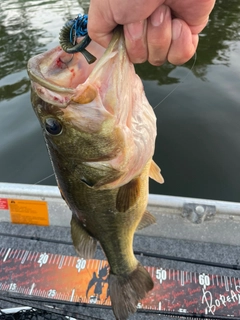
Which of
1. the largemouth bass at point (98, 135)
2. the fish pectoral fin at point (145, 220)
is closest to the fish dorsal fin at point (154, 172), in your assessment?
the largemouth bass at point (98, 135)

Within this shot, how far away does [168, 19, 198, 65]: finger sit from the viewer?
101cm

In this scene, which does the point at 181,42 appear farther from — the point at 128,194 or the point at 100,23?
the point at 128,194

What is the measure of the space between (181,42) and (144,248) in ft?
6.95

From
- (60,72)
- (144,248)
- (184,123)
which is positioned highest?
(60,72)

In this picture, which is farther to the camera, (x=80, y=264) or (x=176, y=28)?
(x=80, y=264)

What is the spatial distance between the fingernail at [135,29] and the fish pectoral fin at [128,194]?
0.74 meters

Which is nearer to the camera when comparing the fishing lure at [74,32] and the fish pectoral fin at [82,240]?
the fishing lure at [74,32]

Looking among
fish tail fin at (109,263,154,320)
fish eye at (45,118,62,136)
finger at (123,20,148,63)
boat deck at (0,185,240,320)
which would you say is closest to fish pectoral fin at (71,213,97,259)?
fish tail fin at (109,263,154,320)

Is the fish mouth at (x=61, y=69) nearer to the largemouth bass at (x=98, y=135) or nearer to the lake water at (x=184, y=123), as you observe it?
the largemouth bass at (x=98, y=135)

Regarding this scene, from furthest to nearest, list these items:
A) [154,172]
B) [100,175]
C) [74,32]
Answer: [154,172] → [100,175] → [74,32]

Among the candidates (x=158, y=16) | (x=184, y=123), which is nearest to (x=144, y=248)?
(x=158, y=16)

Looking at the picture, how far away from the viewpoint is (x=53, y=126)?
4.55 ft

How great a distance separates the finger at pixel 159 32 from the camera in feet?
3.20

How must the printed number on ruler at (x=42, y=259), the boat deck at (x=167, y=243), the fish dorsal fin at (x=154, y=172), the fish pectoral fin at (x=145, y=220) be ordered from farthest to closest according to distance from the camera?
1. the printed number on ruler at (x=42, y=259)
2. the boat deck at (x=167, y=243)
3. the fish pectoral fin at (x=145, y=220)
4. the fish dorsal fin at (x=154, y=172)
